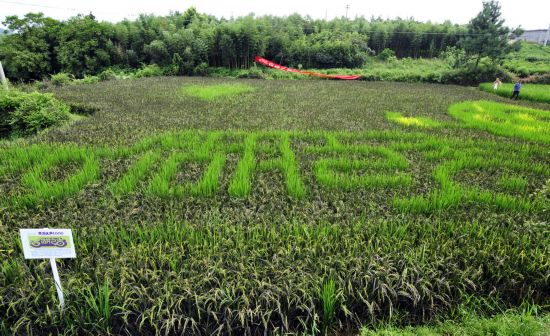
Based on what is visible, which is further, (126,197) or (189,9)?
(189,9)

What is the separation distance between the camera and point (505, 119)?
32.6 feet

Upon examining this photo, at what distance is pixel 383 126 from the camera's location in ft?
29.3

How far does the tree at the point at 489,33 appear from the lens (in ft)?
69.8

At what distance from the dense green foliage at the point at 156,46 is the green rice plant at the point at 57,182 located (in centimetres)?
2350

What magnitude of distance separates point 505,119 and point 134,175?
11.1 meters

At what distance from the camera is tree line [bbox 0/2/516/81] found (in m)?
27.9

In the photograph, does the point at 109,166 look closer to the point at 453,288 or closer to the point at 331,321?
the point at 331,321

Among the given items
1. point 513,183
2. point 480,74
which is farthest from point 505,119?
point 480,74

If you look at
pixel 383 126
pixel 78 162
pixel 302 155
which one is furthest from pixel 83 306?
pixel 383 126

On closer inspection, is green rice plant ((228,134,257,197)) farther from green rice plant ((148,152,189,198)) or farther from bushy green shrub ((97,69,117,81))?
bushy green shrub ((97,69,117,81))

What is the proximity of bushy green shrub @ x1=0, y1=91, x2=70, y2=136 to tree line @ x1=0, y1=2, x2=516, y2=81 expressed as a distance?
62.4 ft

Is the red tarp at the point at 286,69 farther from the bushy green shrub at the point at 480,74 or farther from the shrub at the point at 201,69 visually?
the bushy green shrub at the point at 480,74

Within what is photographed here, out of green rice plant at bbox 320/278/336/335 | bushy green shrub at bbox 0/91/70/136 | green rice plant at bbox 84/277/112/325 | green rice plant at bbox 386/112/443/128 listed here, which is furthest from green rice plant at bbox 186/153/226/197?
bushy green shrub at bbox 0/91/70/136

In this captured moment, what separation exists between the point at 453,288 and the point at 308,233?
1467 mm
